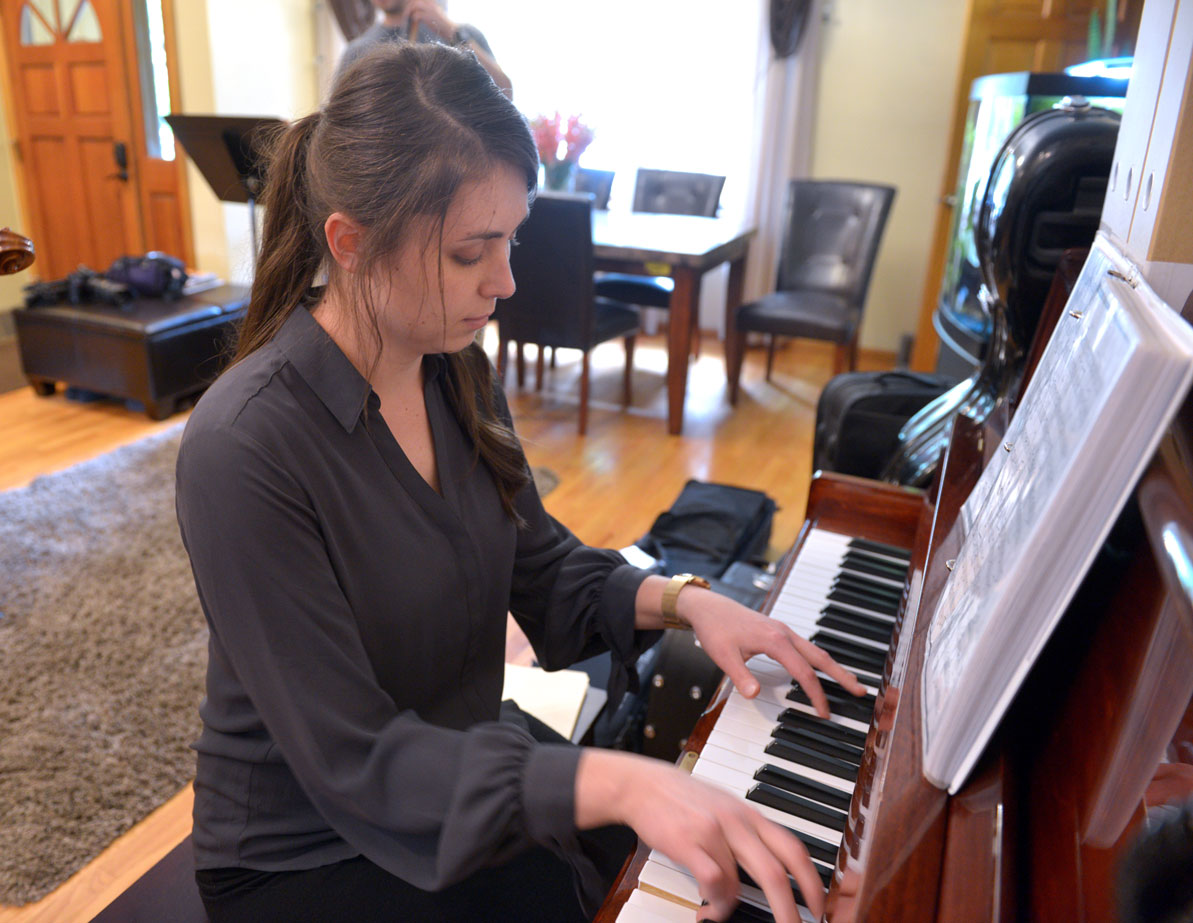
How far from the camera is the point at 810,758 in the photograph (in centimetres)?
86

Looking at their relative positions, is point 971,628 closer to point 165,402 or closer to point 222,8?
point 165,402

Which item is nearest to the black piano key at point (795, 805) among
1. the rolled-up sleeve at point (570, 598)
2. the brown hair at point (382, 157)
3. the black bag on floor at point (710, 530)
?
the rolled-up sleeve at point (570, 598)

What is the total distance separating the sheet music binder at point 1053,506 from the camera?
51 cm

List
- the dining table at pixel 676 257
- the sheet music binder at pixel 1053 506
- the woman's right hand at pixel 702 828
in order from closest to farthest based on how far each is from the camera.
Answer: the sheet music binder at pixel 1053 506, the woman's right hand at pixel 702 828, the dining table at pixel 676 257

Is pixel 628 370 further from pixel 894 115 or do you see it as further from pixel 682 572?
pixel 682 572

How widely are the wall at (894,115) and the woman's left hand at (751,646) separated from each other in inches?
177

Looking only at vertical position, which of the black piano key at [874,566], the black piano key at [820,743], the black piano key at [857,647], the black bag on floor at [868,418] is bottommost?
the black bag on floor at [868,418]

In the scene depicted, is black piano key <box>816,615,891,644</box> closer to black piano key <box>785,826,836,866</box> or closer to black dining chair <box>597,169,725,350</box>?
black piano key <box>785,826,836,866</box>

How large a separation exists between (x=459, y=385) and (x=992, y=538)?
63cm

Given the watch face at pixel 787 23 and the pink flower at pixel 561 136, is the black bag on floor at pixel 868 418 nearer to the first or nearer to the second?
the pink flower at pixel 561 136

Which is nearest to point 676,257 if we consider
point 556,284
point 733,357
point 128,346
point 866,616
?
point 556,284

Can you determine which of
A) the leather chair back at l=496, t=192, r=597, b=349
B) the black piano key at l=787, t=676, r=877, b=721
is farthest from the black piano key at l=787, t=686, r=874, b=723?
the leather chair back at l=496, t=192, r=597, b=349

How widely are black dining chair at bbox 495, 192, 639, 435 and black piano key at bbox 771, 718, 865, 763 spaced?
8.97ft

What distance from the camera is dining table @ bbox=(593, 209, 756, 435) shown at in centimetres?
362
